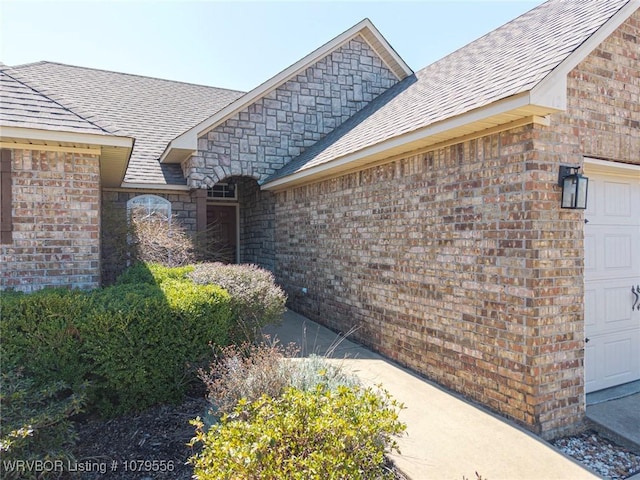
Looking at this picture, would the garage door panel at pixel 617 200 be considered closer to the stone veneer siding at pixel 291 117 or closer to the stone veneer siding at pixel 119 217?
the stone veneer siding at pixel 291 117

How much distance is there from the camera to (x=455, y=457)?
3.69 metres

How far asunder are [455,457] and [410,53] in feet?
36.8

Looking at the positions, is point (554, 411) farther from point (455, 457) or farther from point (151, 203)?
point (151, 203)

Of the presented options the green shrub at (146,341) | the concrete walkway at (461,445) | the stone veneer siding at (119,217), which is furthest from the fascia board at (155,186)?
the concrete walkway at (461,445)

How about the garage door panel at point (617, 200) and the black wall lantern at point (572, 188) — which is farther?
the garage door panel at point (617, 200)

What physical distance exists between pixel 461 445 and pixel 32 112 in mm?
6218

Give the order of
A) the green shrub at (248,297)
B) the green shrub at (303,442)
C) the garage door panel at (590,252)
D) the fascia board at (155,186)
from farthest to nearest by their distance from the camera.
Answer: the fascia board at (155,186)
the green shrub at (248,297)
the garage door panel at (590,252)
the green shrub at (303,442)

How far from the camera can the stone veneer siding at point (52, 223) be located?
538cm

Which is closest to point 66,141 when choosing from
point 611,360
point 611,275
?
point 611,275

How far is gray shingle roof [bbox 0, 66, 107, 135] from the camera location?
502cm

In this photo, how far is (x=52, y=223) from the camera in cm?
→ 555

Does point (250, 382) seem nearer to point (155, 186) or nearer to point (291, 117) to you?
point (155, 186)

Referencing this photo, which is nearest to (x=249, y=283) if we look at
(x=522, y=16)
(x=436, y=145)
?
(x=436, y=145)

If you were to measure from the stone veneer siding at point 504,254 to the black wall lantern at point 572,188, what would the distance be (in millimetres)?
93
